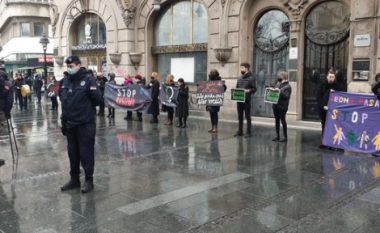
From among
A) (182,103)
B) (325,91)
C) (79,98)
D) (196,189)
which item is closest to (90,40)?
(182,103)

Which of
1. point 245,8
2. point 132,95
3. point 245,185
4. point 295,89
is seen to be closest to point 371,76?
point 295,89

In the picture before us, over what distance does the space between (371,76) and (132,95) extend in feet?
24.6

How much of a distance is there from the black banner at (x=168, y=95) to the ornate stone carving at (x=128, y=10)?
5.65m

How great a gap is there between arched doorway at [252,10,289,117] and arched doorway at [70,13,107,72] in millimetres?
8833

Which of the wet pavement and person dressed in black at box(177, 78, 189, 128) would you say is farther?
person dressed in black at box(177, 78, 189, 128)

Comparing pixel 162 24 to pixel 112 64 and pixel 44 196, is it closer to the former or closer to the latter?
pixel 112 64

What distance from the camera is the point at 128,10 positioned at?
59.8 ft

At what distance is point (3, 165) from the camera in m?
7.82

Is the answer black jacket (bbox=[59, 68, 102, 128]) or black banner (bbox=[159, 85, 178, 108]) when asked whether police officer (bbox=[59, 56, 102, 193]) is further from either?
black banner (bbox=[159, 85, 178, 108])

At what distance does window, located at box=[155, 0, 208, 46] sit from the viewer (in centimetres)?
1655

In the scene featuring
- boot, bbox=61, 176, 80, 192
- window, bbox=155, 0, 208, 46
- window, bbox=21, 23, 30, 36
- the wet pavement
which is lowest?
the wet pavement

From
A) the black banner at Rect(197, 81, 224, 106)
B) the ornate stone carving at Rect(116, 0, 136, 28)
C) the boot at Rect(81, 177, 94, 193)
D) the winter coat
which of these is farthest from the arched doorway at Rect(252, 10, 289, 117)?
the boot at Rect(81, 177, 94, 193)

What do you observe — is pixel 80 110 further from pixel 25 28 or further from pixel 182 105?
pixel 25 28

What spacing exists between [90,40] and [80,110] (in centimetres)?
1654
